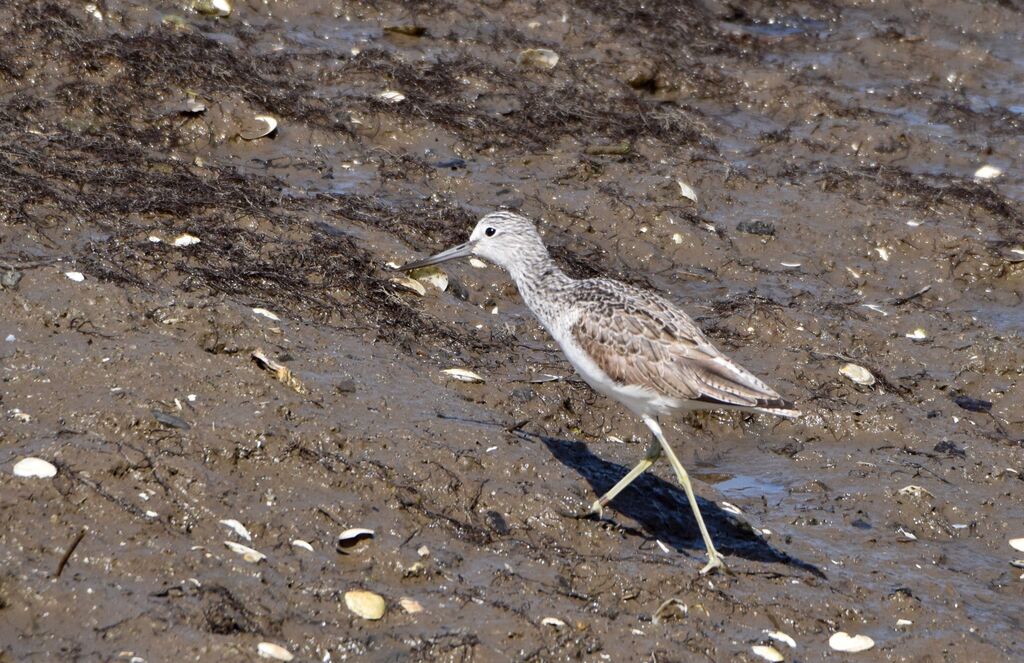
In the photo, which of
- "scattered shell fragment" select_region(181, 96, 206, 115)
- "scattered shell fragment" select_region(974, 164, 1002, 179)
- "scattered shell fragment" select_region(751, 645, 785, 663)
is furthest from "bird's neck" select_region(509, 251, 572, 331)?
"scattered shell fragment" select_region(974, 164, 1002, 179)

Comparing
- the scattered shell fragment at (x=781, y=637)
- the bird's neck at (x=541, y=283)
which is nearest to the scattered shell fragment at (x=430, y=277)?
the bird's neck at (x=541, y=283)

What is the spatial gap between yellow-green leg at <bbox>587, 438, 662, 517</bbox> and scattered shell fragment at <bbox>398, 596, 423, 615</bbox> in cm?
133

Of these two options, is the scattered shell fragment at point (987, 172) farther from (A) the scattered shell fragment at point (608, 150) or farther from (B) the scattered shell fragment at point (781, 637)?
(B) the scattered shell fragment at point (781, 637)

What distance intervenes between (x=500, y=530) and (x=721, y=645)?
1.20m

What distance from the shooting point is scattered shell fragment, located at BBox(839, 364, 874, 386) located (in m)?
8.45

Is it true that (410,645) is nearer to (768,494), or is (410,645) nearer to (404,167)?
(768,494)

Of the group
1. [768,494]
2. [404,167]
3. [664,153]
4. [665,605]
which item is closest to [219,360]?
[665,605]

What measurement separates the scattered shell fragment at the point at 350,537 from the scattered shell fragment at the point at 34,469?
49.3 inches

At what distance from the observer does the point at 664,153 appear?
11.2m

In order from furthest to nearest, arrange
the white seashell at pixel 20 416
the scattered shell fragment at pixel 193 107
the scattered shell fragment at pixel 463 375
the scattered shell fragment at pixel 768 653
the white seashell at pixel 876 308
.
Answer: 1. the scattered shell fragment at pixel 193 107
2. the white seashell at pixel 876 308
3. the scattered shell fragment at pixel 463 375
4. the white seashell at pixel 20 416
5. the scattered shell fragment at pixel 768 653

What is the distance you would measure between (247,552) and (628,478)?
214 cm

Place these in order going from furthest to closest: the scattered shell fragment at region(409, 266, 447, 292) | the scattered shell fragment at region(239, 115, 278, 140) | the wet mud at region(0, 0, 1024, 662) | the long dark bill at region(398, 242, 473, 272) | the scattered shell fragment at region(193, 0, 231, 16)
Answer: the scattered shell fragment at region(193, 0, 231, 16)
the scattered shell fragment at region(239, 115, 278, 140)
the scattered shell fragment at region(409, 266, 447, 292)
the long dark bill at region(398, 242, 473, 272)
the wet mud at region(0, 0, 1024, 662)

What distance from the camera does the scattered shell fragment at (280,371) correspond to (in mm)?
6648

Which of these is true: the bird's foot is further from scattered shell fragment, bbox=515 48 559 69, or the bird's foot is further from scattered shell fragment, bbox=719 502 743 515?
scattered shell fragment, bbox=515 48 559 69
